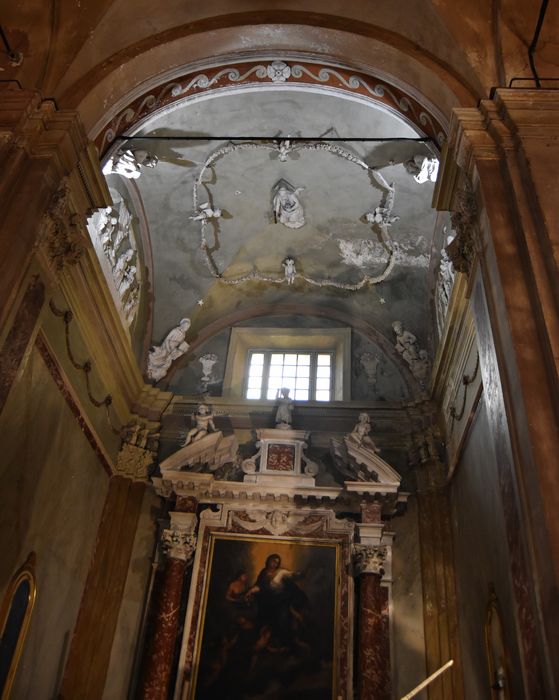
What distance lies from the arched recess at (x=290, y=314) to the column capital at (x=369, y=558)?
324 cm

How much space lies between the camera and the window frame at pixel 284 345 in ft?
36.7

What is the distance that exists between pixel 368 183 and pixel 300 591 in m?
6.12

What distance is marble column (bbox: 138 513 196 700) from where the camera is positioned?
769cm

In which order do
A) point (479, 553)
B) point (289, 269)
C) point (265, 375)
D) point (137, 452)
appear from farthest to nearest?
point (265, 375)
point (289, 269)
point (137, 452)
point (479, 553)

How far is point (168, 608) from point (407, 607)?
3092mm

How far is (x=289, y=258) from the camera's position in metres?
11.2

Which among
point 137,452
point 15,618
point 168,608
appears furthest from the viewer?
point 137,452

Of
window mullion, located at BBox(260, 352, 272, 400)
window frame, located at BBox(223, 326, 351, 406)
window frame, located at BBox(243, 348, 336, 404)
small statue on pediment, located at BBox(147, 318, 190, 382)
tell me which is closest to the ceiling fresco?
small statue on pediment, located at BBox(147, 318, 190, 382)

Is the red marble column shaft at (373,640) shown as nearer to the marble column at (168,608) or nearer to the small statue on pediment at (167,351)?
the marble column at (168,608)

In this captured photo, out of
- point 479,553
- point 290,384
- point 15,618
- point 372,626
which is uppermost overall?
point 290,384

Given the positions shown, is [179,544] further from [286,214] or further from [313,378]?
[286,214]

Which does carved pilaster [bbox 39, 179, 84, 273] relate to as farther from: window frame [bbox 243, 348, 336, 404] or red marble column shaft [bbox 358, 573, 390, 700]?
red marble column shaft [bbox 358, 573, 390, 700]

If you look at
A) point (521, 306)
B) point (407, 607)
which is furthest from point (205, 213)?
point (521, 306)

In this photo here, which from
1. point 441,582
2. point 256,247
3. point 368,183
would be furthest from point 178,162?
point 441,582
